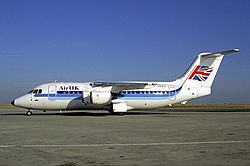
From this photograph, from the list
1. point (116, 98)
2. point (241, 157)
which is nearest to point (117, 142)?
point (241, 157)

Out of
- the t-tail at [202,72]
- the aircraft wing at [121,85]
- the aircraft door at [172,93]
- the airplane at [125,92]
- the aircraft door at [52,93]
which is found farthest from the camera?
the t-tail at [202,72]

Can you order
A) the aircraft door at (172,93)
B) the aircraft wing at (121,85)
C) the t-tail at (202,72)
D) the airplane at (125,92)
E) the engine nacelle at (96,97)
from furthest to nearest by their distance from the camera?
the t-tail at (202,72) → the aircraft door at (172,93) → the airplane at (125,92) → the aircraft wing at (121,85) → the engine nacelle at (96,97)

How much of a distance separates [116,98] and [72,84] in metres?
4.78

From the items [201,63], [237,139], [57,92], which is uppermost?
[201,63]

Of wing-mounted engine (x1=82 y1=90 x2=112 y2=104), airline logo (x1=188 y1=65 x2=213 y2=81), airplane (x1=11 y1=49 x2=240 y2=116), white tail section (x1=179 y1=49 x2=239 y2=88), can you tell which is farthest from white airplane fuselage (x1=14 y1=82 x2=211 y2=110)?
airline logo (x1=188 y1=65 x2=213 y2=81)

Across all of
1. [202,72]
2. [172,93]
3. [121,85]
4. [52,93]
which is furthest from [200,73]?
[52,93]

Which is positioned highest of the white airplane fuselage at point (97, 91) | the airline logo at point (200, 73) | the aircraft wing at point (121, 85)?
the airline logo at point (200, 73)

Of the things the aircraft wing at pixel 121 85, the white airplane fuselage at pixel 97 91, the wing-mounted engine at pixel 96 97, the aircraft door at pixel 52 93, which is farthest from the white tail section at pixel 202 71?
the aircraft door at pixel 52 93

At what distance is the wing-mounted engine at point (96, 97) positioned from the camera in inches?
1133

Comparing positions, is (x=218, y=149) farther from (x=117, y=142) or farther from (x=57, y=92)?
(x=57, y=92)

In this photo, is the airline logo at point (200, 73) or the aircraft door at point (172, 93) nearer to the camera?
the aircraft door at point (172, 93)

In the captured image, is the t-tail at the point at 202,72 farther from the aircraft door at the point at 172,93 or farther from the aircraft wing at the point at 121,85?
the aircraft wing at the point at 121,85

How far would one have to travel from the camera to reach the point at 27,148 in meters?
9.72

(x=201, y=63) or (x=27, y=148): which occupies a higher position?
(x=201, y=63)
